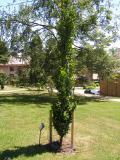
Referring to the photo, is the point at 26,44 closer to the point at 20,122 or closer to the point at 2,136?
the point at 20,122

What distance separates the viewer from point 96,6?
2972 cm

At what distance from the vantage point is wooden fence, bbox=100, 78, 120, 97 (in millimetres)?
38719

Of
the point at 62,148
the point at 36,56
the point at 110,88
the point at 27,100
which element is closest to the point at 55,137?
the point at 62,148

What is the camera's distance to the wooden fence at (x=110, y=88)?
38.7 metres

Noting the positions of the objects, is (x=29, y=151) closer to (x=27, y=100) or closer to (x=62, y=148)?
(x=62, y=148)

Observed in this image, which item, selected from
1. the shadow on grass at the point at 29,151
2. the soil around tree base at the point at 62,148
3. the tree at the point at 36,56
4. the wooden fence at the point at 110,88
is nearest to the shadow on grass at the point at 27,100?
the tree at the point at 36,56

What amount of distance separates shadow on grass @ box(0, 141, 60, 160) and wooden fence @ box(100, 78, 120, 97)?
26635 millimetres

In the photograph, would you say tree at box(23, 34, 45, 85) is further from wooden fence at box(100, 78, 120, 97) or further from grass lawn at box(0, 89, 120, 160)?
grass lawn at box(0, 89, 120, 160)

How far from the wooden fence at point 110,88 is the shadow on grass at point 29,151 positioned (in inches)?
1049

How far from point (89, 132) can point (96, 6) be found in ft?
53.8

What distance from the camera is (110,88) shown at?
4016cm

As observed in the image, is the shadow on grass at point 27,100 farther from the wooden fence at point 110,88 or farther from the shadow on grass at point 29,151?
the shadow on grass at point 29,151

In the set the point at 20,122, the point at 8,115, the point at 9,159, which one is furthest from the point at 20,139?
the point at 8,115

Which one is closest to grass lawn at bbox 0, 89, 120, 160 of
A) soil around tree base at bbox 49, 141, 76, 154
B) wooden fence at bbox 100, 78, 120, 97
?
soil around tree base at bbox 49, 141, 76, 154
